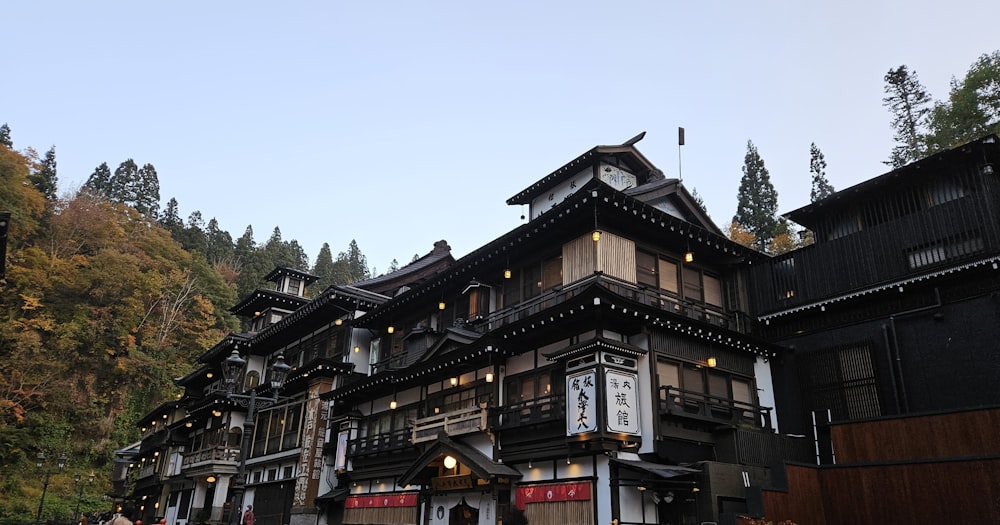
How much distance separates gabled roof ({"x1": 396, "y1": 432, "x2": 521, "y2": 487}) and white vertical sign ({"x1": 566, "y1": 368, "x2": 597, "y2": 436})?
340cm

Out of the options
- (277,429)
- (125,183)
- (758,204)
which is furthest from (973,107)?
(125,183)

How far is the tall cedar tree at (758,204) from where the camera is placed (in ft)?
178

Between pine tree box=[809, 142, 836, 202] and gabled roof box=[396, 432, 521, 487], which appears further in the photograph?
pine tree box=[809, 142, 836, 202]

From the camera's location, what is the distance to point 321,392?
35156 millimetres

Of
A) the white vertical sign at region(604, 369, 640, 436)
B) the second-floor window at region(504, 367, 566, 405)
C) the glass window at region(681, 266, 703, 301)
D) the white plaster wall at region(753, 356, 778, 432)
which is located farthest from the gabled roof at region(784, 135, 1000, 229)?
the second-floor window at region(504, 367, 566, 405)

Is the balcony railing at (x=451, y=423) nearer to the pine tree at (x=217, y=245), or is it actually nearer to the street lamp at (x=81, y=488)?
the street lamp at (x=81, y=488)

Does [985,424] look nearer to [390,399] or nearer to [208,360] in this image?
[390,399]

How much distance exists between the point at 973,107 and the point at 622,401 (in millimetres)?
33983

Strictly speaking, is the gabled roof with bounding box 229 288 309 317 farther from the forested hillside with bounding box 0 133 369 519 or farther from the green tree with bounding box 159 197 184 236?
the green tree with bounding box 159 197 184 236

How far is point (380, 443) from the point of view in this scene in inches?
1170

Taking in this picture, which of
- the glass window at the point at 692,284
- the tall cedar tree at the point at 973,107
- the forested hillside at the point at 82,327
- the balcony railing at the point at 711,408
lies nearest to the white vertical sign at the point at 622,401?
the balcony railing at the point at 711,408

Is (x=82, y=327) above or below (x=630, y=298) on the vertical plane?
above

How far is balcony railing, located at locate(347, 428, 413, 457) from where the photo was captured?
2834 centimetres

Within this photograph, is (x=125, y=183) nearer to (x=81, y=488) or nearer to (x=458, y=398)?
Result: (x=81, y=488)
